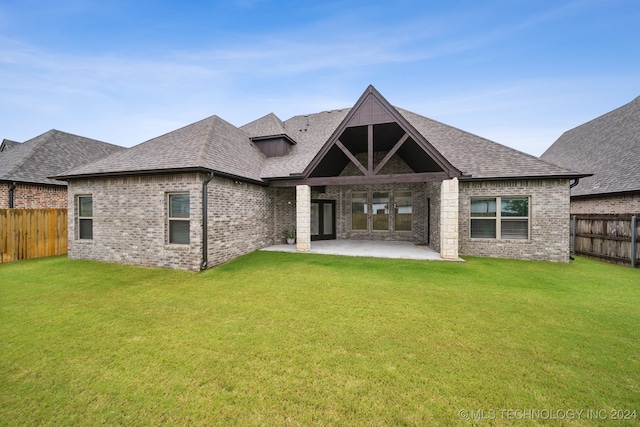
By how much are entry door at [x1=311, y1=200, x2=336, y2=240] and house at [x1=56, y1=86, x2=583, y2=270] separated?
2.52 m

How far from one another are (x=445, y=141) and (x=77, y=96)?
25.3 metres

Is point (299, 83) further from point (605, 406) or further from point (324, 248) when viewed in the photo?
point (605, 406)

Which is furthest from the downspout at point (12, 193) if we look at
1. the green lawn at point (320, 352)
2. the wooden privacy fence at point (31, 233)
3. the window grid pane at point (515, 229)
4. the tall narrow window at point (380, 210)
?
the window grid pane at point (515, 229)

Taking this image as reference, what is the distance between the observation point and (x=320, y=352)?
342cm

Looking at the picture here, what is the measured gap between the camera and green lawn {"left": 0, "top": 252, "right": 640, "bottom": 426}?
243 cm

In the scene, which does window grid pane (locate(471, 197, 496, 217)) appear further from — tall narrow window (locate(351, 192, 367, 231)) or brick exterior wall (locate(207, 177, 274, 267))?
brick exterior wall (locate(207, 177, 274, 267))

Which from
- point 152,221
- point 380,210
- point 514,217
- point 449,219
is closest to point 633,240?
point 514,217

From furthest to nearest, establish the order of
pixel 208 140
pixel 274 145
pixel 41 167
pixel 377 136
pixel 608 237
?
1. pixel 274 145
2. pixel 41 167
3. pixel 377 136
4. pixel 208 140
5. pixel 608 237

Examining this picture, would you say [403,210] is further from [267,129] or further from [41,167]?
[41,167]

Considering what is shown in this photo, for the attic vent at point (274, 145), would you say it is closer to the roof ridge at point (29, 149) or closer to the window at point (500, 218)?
the window at point (500, 218)

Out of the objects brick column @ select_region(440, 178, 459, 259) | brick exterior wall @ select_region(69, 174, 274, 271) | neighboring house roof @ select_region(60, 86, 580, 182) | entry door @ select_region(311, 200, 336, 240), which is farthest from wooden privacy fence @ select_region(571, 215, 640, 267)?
brick exterior wall @ select_region(69, 174, 274, 271)

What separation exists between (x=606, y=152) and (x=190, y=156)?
66.3 feet

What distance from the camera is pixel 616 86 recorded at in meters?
17.5

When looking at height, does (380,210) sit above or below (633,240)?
above
